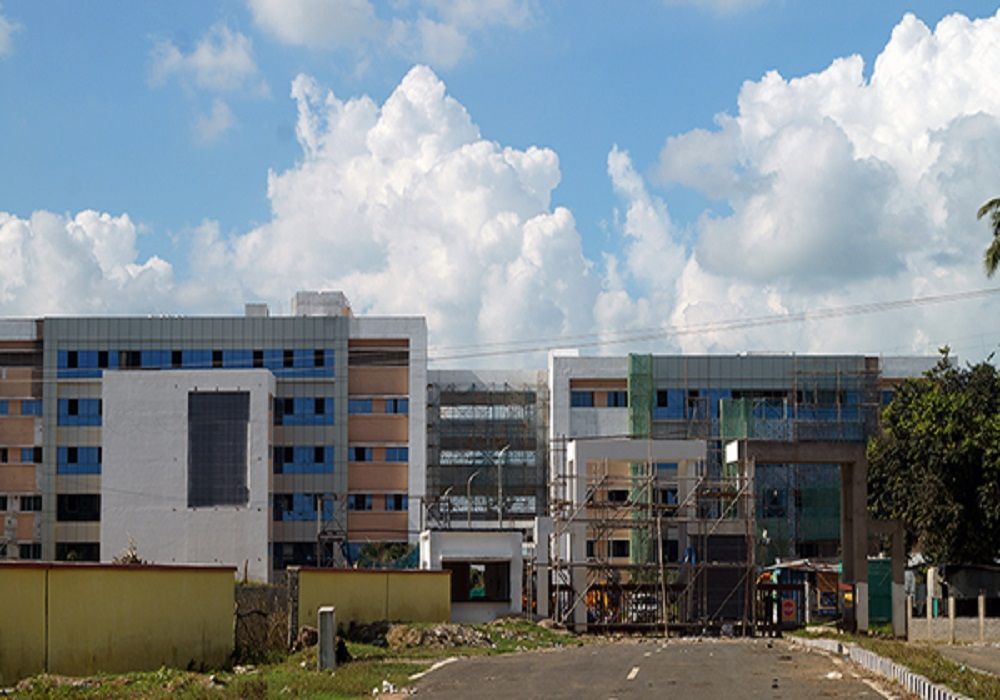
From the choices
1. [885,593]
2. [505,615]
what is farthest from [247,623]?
[885,593]

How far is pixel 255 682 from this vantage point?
23750 mm

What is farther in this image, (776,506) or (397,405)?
(397,405)

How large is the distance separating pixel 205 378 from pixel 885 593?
38890 mm

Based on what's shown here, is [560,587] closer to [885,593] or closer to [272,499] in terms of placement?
[885,593]

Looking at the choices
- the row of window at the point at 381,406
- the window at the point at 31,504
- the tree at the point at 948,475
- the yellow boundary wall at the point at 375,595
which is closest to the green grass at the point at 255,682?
the yellow boundary wall at the point at 375,595

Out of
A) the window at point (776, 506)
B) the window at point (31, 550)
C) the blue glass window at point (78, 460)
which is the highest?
the blue glass window at point (78, 460)

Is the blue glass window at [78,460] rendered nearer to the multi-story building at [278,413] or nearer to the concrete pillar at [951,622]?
the multi-story building at [278,413]

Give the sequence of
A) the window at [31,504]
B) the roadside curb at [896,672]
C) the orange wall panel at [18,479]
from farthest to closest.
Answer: the orange wall panel at [18,479] → the window at [31,504] → the roadside curb at [896,672]

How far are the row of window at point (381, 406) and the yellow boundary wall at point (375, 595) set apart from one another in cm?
4126

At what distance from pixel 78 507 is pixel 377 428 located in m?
17.9

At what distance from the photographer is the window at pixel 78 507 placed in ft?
283

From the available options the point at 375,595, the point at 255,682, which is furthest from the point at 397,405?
the point at 255,682

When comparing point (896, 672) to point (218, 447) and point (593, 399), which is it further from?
point (593, 399)

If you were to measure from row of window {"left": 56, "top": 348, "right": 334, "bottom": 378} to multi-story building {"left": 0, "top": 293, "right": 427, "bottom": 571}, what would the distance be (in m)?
0.06
